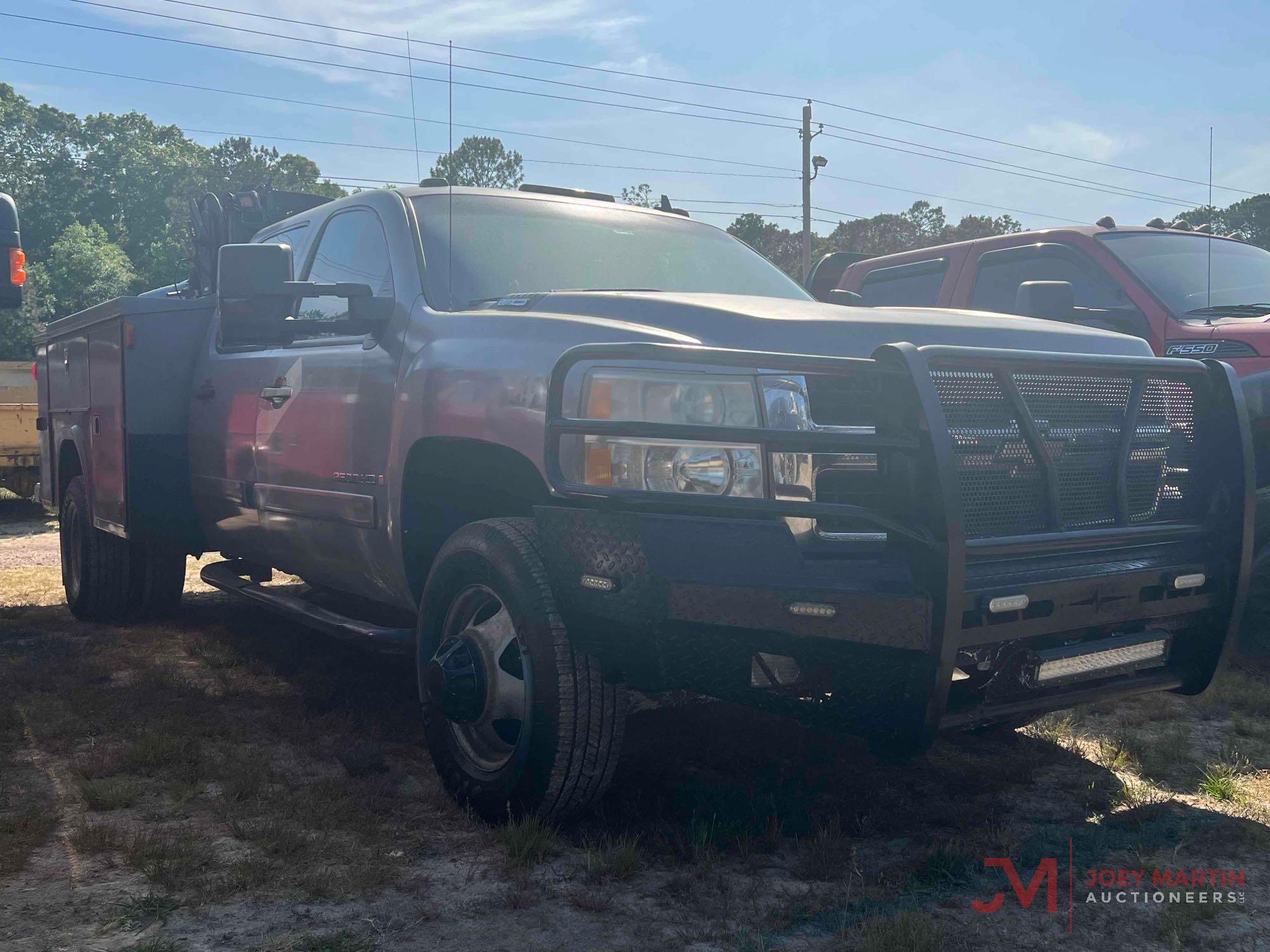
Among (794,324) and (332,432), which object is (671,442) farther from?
(332,432)

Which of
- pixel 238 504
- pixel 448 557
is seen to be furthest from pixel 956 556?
pixel 238 504

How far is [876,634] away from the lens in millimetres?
2820

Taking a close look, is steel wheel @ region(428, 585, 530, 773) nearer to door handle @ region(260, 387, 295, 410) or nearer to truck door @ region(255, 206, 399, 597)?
truck door @ region(255, 206, 399, 597)

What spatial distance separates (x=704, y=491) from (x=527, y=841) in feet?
3.54

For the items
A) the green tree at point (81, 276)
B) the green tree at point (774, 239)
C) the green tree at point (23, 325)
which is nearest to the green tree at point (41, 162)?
the green tree at point (81, 276)

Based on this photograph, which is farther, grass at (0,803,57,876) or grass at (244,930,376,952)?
grass at (0,803,57,876)

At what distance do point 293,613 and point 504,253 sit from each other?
168cm

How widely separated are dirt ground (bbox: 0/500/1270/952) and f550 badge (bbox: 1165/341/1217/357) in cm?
185

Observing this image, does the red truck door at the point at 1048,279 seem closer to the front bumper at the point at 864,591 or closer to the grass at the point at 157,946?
the front bumper at the point at 864,591

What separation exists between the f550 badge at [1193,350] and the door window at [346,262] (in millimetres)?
4137

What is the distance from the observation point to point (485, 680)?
3.52 metres

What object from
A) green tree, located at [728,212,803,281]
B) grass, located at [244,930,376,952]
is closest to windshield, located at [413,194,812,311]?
grass, located at [244,930,376,952]

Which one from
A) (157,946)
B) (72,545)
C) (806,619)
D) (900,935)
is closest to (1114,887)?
(900,935)

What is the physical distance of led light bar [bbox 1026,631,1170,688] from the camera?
10.3ft
